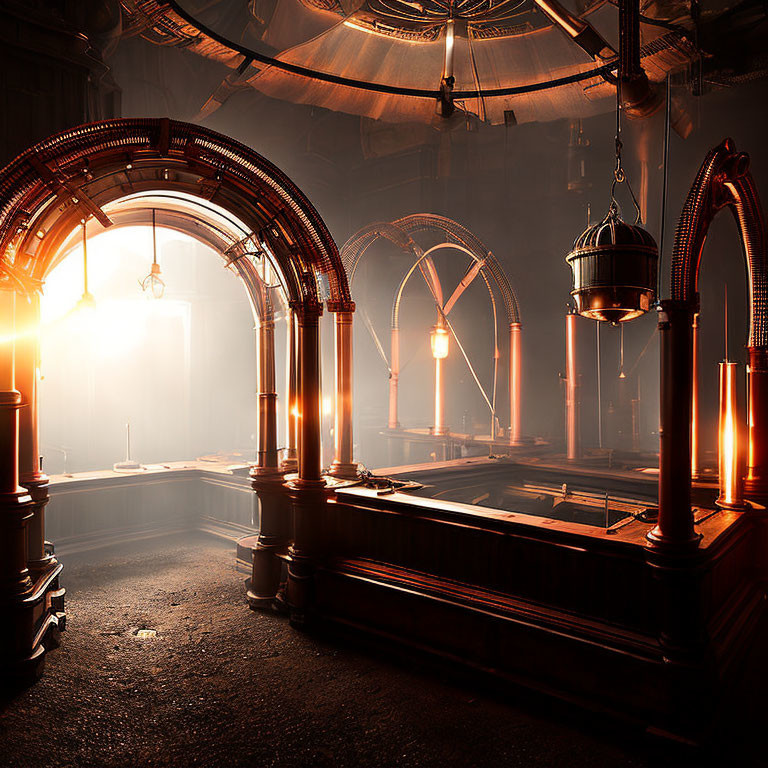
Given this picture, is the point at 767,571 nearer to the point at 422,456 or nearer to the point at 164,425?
the point at 422,456

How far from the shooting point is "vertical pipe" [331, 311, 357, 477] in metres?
6.14

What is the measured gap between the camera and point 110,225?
19.0ft

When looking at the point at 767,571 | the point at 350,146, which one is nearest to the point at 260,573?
the point at 767,571

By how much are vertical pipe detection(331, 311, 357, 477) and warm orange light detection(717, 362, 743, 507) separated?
3079 millimetres

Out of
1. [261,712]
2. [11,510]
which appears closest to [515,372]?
[261,712]

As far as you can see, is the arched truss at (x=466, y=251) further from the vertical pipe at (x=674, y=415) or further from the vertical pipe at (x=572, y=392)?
the vertical pipe at (x=674, y=415)

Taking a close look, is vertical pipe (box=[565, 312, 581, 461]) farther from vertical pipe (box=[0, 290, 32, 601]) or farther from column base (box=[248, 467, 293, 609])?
vertical pipe (box=[0, 290, 32, 601])

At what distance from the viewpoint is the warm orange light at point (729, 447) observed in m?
5.19

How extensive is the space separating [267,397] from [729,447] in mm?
4320

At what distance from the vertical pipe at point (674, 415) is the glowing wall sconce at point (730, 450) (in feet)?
4.98

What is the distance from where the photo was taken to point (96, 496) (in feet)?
27.4

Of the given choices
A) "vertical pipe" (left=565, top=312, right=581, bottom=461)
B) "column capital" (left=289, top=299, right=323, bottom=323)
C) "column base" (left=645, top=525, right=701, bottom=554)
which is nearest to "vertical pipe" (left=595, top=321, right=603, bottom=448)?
"vertical pipe" (left=565, top=312, right=581, bottom=461)

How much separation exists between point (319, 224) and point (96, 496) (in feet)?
15.9

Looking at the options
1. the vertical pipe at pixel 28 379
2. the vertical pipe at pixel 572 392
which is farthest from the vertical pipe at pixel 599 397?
the vertical pipe at pixel 28 379
